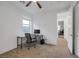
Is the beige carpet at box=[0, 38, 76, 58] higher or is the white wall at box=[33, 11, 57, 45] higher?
the white wall at box=[33, 11, 57, 45]

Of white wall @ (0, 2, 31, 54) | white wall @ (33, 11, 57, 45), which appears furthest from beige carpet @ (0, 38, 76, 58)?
white wall @ (33, 11, 57, 45)

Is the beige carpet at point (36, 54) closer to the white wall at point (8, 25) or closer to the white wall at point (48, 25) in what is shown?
the white wall at point (8, 25)

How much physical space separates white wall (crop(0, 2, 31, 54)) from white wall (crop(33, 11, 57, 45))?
7.42 ft

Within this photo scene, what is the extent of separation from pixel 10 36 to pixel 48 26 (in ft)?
10.6

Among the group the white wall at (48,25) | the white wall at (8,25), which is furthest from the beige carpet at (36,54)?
the white wall at (48,25)

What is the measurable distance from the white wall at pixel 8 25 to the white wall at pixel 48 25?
2.26 m

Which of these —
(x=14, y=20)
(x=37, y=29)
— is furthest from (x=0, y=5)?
(x=37, y=29)

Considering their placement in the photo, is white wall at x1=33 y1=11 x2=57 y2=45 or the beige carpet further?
white wall at x1=33 y1=11 x2=57 y2=45

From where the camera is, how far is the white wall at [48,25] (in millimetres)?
7023

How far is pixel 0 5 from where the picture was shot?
4.37 meters

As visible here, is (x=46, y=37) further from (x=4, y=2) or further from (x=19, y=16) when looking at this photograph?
(x=4, y=2)

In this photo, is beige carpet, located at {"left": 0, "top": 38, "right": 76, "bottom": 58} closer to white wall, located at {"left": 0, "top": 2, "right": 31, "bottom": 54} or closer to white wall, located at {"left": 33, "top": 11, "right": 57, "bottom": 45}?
white wall, located at {"left": 0, "top": 2, "right": 31, "bottom": 54}

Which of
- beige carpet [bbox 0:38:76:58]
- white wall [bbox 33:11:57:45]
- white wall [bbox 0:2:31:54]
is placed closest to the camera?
beige carpet [bbox 0:38:76:58]

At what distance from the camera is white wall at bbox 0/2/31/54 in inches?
175
